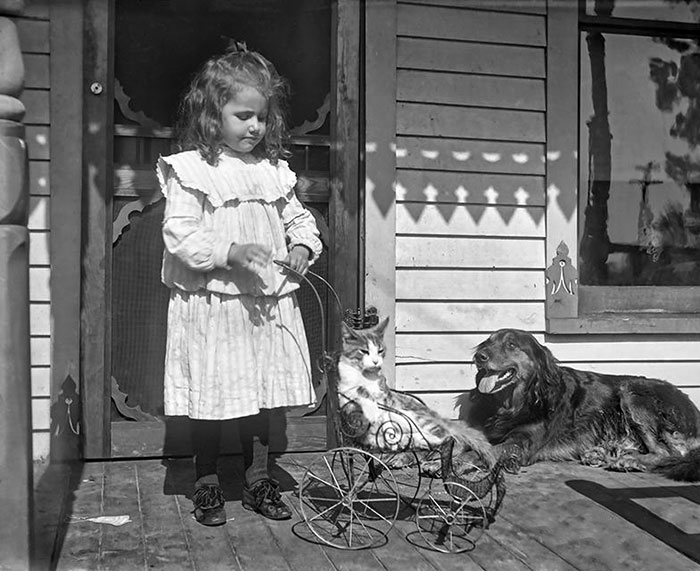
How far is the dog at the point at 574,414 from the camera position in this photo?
14.6ft

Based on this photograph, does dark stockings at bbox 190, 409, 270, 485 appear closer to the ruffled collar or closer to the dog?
the ruffled collar

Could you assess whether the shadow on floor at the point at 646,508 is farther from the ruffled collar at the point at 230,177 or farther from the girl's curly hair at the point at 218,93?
the girl's curly hair at the point at 218,93

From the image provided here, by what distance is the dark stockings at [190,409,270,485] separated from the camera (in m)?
3.41

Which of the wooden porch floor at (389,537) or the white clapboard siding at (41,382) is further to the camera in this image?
the white clapboard siding at (41,382)

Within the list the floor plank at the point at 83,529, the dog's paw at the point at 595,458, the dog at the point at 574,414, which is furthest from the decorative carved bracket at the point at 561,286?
the floor plank at the point at 83,529

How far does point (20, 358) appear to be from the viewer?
2.41 m

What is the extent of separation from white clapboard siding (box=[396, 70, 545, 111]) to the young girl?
4.68ft

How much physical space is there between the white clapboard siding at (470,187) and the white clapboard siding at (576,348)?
30.1 inches

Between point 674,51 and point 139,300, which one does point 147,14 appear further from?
point 674,51

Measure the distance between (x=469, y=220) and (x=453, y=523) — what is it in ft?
6.84

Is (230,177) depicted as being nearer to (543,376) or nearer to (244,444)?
(244,444)

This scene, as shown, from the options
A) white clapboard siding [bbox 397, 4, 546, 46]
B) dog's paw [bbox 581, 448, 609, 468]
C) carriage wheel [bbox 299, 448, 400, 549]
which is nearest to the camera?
carriage wheel [bbox 299, 448, 400, 549]

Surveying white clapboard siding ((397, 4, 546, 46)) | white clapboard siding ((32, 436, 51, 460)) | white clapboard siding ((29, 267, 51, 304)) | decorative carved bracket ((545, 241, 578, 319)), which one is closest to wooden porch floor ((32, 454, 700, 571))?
white clapboard siding ((32, 436, 51, 460))

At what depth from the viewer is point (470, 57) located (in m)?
4.85
